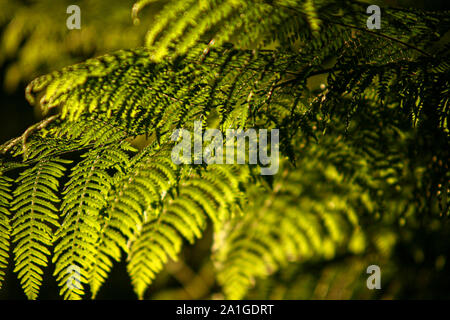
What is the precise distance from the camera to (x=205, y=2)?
0.57 m

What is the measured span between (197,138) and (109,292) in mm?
2359

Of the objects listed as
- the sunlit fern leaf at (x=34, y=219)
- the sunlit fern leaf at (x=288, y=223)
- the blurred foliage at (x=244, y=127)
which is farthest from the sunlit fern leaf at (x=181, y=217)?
the sunlit fern leaf at (x=288, y=223)

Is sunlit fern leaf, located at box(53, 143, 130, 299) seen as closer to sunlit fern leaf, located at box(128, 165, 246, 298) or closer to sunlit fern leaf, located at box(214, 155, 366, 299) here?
sunlit fern leaf, located at box(128, 165, 246, 298)

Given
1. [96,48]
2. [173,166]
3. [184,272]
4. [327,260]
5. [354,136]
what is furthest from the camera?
[184,272]

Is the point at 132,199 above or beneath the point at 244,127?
beneath

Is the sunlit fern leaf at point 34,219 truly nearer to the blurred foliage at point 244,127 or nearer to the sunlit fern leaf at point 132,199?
the blurred foliage at point 244,127

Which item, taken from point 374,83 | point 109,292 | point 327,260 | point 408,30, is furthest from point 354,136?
point 109,292

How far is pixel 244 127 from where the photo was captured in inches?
29.5

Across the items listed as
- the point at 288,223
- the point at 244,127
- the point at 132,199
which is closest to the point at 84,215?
the point at 132,199

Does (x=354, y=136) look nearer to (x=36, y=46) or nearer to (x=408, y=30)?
(x=408, y=30)

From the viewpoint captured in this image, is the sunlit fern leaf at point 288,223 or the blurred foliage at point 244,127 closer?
the blurred foliage at point 244,127

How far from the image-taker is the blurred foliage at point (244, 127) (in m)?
0.64

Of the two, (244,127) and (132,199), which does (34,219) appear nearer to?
(132,199)

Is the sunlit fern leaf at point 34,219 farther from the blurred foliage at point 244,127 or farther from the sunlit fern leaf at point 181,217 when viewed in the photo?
the sunlit fern leaf at point 181,217
